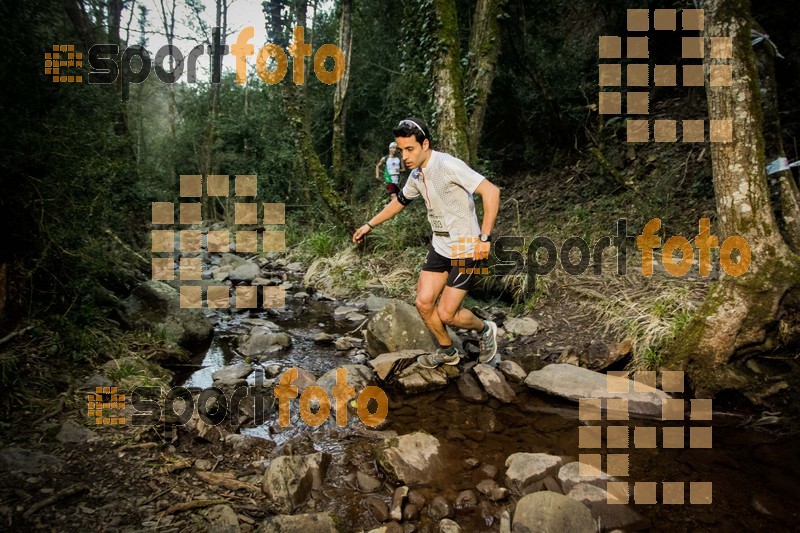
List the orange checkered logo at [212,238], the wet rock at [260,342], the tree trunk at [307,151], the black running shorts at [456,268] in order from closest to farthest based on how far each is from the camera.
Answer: the black running shorts at [456,268]
the wet rock at [260,342]
the orange checkered logo at [212,238]
the tree trunk at [307,151]

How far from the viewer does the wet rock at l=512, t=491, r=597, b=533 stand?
6.77ft

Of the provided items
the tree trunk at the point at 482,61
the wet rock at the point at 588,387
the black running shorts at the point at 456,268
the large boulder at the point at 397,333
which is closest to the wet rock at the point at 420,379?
the large boulder at the point at 397,333

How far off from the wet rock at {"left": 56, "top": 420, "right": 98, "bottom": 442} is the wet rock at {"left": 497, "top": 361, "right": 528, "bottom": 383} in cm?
328

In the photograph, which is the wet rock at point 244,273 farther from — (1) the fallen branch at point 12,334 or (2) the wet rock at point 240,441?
(2) the wet rock at point 240,441

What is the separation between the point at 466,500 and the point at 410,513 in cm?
35

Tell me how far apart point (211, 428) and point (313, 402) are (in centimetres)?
82

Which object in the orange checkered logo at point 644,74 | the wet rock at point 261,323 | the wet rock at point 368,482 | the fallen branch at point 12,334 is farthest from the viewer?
the orange checkered logo at point 644,74

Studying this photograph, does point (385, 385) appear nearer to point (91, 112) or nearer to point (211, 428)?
point (211, 428)

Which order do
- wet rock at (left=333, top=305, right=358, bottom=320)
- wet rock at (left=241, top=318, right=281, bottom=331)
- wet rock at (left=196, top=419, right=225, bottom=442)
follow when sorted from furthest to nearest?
wet rock at (left=333, top=305, right=358, bottom=320) → wet rock at (left=241, top=318, right=281, bottom=331) → wet rock at (left=196, top=419, right=225, bottom=442)

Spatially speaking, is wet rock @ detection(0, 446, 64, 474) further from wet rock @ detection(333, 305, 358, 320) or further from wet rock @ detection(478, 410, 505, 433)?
wet rock @ detection(333, 305, 358, 320)

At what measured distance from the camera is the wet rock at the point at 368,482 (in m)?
2.46

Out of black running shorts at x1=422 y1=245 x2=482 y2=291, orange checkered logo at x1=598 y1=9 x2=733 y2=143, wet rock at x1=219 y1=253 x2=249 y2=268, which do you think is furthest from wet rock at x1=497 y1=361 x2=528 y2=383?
wet rock at x1=219 y1=253 x2=249 y2=268

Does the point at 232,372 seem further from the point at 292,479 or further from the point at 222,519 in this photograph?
the point at 222,519

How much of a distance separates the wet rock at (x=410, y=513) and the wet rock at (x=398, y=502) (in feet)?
0.07
